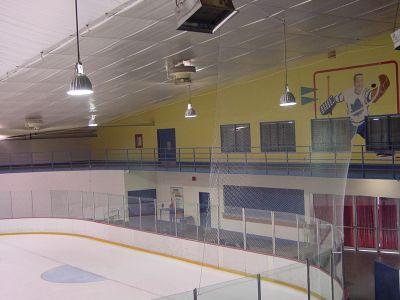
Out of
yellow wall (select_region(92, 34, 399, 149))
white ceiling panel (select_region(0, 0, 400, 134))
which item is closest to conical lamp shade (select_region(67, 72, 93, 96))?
white ceiling panel (select_region(0, 0, 400, 134))

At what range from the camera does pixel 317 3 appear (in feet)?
27.2

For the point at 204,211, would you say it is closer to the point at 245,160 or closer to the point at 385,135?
the point at 385,135

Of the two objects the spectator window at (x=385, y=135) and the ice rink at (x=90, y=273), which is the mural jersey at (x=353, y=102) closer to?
the spectator window at (x=385, y=135)

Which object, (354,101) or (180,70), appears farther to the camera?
(180,70)

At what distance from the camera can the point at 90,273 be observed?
12969mm

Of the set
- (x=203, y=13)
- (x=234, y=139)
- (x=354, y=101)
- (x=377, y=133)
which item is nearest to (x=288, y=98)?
(x=354, y=101)

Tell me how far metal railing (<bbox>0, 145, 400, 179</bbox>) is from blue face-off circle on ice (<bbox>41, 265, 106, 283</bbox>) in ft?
15.6

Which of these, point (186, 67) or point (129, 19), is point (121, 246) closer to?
point (186, 67)

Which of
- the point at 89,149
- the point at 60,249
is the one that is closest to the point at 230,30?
the point at 60,249

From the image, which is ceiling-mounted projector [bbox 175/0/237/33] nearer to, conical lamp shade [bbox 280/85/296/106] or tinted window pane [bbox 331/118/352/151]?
tinted window pane [bbox 331/118/352/151]

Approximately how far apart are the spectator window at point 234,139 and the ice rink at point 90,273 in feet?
12.2

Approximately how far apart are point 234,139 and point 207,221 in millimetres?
1683

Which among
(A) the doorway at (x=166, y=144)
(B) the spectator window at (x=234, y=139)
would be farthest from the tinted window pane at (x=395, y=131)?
(A) the doorway at (x=166, y=144)

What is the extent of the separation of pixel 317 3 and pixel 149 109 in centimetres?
1578
